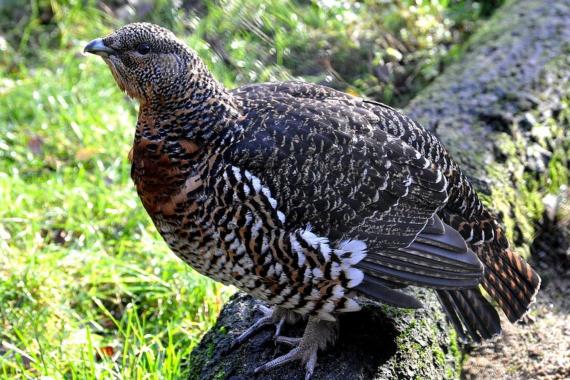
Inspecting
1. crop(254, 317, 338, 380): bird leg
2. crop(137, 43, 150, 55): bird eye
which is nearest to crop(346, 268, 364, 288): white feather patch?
crop(254, 317, 338, 380): bird leg

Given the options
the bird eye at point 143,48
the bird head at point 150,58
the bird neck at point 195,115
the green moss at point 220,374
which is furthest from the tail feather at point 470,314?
the bird eye at point 143,48

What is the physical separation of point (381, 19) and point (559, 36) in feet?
5.59

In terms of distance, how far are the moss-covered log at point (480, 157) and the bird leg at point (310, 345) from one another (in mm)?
47

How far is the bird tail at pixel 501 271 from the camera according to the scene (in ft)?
12.9

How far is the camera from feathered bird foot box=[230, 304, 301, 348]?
12.4ft

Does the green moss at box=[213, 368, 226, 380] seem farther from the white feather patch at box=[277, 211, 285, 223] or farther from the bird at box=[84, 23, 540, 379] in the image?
the white feather patch at box=[277, 211, 285, 223]

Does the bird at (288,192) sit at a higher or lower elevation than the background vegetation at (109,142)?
higher

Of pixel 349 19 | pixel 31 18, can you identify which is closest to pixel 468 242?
pixel 349 19

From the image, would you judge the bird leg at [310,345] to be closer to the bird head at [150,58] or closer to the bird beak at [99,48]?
the bird head at [150,58]

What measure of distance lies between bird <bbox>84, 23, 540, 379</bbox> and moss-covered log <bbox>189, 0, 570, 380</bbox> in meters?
0.18

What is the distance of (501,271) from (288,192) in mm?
1322

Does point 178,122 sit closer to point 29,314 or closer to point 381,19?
point 29,314

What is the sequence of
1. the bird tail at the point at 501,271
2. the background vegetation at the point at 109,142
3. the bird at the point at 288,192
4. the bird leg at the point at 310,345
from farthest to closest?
the background vegetation at the point at 109,142 < the bird tail at the point at 501,271 < the bird leg at the point at 310,345 < the bird at the point at 288,192

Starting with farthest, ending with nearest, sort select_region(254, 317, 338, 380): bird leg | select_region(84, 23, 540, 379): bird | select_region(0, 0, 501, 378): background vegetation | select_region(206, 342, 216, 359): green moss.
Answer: select_region(0, 0, 501, 378): background vegetation < select_region(206, 342, 216, 359): green moss < select_region(254, 317, 338, 380): bird leg < select_region(84, 23, 540, 379): bird
